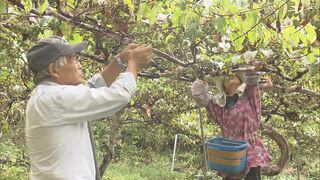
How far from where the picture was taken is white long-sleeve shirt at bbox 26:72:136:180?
2123 millimetres

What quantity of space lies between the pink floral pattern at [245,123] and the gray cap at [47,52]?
6.38 ft

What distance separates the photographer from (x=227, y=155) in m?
3.79

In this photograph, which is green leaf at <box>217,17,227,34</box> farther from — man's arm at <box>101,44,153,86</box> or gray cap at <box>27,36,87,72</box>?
gray cap at <box>27,36,87,72</box>

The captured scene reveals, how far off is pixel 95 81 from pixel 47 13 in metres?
0.46

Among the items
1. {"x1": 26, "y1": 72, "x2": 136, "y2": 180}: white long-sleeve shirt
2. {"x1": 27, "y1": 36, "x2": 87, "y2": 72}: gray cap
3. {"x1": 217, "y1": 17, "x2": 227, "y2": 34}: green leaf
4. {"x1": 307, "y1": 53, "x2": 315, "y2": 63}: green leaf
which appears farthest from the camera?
{"x1": 307, "y1": 53, "x2": 315, "y2": 63}: green leaf

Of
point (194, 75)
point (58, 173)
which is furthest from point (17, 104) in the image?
point (58, 173)

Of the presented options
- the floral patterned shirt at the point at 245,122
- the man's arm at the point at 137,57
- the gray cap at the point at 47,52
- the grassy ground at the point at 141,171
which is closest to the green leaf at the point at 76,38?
the man's arm at the point at 137,57

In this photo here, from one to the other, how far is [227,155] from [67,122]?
1.87 meters

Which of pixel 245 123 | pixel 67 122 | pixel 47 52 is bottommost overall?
pixel 245 123

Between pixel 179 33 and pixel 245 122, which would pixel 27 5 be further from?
pixel 245 122

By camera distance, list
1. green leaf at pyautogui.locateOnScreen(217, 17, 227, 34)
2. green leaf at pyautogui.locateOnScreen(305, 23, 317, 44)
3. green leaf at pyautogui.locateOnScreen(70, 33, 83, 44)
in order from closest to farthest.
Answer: green leaf at pyautogui.locateOnScreen(217, 17, 227, 34) → green leaf at pyautogui.locateOnScreen(305, 23, 317, 44) → green leaf at pyautogui.locateOnScreen(70, 33, 83, 44)

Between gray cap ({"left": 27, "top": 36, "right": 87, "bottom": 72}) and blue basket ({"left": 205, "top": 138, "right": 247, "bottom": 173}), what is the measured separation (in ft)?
6.09

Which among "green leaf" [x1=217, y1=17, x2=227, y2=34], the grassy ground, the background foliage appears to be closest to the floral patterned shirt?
the background foliage

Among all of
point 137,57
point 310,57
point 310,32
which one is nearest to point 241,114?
point 310,57
